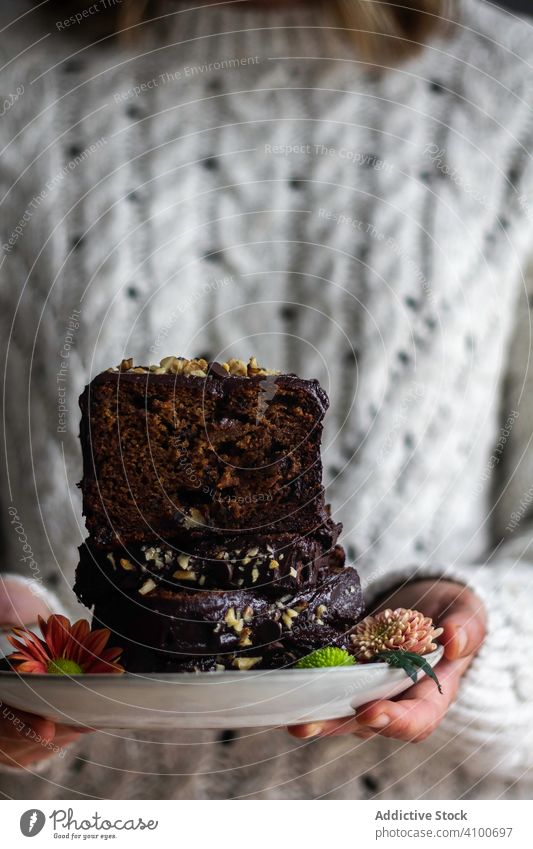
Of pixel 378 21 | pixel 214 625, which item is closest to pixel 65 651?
pixel 214 625

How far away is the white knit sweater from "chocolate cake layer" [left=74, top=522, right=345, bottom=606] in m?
0.14

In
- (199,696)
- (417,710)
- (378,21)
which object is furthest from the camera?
(378,21)

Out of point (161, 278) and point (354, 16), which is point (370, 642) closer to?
point (161, 278)

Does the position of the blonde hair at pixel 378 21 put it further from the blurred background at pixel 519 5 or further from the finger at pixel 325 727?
the finger at pixel 325 727

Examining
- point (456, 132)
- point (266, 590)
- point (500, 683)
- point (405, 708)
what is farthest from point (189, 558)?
point (456, 132)

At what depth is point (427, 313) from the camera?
63 centimetres

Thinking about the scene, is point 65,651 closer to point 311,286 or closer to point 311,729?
point 311,729

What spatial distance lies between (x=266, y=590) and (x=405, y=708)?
12 centimetres

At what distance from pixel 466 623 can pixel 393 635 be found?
12cm

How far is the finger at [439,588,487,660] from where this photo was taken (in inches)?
20.5

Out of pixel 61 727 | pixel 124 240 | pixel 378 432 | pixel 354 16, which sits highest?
pixel 354 16

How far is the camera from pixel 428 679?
1.63ft

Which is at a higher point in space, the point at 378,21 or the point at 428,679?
the point at 378,21
